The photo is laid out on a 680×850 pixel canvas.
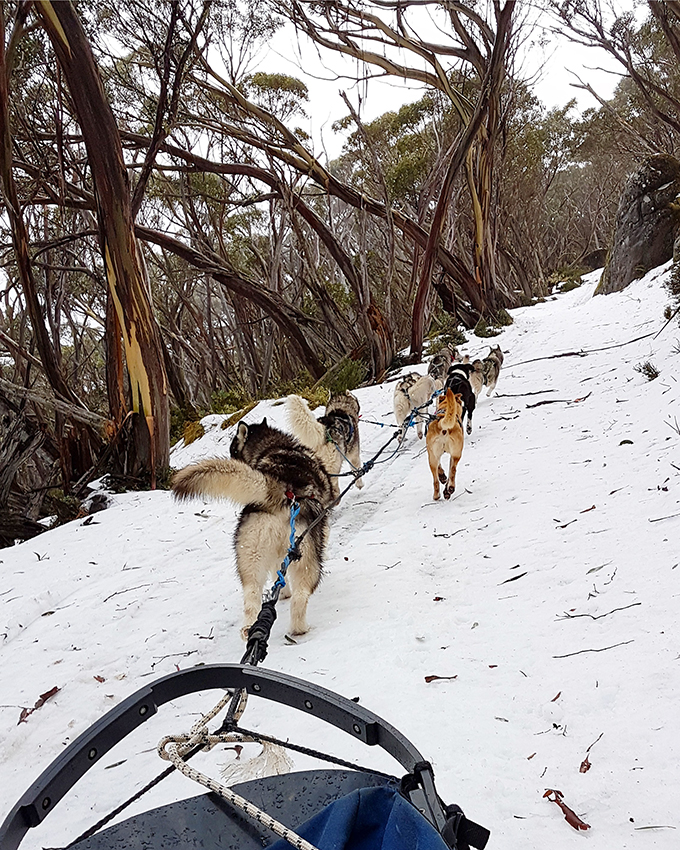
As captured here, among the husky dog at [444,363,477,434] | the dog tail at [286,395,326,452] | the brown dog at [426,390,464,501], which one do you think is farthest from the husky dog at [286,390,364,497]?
the husky dog at [444,363,477,434]

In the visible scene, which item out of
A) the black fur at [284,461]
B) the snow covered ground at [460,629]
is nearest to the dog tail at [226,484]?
the black fur at [284,461]

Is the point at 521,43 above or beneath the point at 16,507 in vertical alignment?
above

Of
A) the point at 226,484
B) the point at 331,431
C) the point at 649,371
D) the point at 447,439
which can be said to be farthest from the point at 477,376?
the point at 226,484

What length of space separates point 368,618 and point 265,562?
81 cm

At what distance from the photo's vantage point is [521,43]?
17969 millimetres

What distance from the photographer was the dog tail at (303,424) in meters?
5.95

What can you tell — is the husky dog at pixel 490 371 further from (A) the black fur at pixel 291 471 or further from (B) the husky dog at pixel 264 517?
(B) the husky dog at pixel 264 517

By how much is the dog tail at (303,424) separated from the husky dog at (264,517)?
5.69 feet

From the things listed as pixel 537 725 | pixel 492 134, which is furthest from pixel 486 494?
pixel 492 134

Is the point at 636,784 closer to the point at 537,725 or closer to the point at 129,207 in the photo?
the point at 537,725

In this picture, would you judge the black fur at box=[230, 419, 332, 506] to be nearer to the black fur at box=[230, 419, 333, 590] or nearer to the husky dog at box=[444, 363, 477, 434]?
the black fur at box=[230, 419, 333, 590]

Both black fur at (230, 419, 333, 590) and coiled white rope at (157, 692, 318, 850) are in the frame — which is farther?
black fur at (230, 419, 333, 590)

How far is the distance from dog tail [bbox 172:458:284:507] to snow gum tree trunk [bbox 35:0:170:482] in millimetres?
5612

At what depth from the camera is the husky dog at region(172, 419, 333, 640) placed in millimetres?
3377
